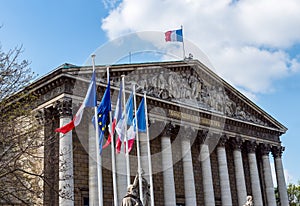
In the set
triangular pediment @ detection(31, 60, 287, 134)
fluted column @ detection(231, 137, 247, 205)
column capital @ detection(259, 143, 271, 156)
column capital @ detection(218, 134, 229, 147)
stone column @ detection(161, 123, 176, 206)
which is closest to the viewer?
triangular pediment @ detection(31, 60, 287, 134)

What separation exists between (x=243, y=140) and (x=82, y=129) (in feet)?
52.6

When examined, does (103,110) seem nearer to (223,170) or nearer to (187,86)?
(187,86)

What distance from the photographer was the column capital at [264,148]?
40.6 metres

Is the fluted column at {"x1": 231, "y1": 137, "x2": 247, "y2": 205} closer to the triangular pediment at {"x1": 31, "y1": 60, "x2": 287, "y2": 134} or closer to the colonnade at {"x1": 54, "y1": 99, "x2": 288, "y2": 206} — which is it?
the colonnade at {"x1": 54, "y1": 99, "x2": 288, "y2": 206}

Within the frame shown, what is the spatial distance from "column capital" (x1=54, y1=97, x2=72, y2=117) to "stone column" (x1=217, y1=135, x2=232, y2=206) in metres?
14.3

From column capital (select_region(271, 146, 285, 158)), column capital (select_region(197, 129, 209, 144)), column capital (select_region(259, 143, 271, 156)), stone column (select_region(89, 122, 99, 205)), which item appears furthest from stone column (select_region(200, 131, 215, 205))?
stone column (select_region(89, 122, 99, 205))

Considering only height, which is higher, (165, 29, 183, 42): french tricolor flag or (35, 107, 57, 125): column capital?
(165, 29, 183, 42): french tricolor flag

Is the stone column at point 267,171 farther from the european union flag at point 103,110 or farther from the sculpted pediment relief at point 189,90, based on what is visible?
the european union flag at point 103,110

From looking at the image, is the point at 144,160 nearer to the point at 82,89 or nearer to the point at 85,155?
the point at 85,155

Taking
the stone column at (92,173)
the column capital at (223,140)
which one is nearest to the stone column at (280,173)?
the column capital at (223,140)

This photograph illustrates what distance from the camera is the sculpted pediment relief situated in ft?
103

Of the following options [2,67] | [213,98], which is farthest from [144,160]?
[2,67]

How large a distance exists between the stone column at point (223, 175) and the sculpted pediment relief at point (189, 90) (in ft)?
10.1

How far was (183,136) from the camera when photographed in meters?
33.1
